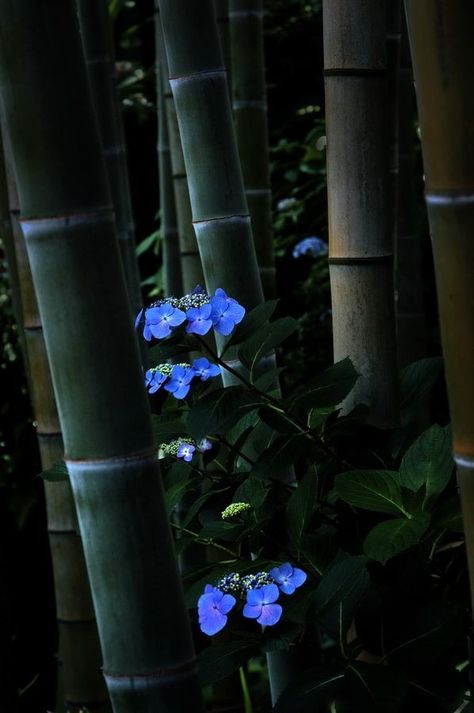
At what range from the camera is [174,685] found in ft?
2.74

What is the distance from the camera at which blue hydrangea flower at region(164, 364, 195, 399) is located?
101 centimetres

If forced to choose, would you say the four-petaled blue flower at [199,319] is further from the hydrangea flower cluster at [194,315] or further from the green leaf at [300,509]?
the green leaf at [300,509]

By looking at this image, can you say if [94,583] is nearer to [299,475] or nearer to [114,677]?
[114,677]

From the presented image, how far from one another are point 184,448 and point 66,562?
2.55 feet

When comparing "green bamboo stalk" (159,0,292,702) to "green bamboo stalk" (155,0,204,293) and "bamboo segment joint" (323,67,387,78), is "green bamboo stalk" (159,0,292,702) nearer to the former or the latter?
"bamboo segment joint" (323,67,387,78)

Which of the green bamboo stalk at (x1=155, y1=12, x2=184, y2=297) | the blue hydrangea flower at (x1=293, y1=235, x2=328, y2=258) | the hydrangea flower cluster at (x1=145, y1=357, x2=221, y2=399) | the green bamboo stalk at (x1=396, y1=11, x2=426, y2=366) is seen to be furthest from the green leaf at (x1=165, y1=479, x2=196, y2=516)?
the blue hydrangea flower at (x1=293, y1=235, x2=328, y2=258)

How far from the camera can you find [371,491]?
95cm

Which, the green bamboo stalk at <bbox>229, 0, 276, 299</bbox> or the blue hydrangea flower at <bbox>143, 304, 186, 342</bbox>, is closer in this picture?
the blue hydrangea flower at <bbox>143, 304, 186, 342</bbox>

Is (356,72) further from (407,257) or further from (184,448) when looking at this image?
(407,257)

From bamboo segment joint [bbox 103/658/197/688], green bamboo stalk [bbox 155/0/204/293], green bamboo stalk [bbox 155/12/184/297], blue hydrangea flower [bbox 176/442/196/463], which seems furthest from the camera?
green bamboo stalk [bbox 155/12/184/297]

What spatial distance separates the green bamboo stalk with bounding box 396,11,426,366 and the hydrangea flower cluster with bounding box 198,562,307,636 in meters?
1.29

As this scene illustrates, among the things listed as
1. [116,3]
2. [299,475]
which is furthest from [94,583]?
[116,3]

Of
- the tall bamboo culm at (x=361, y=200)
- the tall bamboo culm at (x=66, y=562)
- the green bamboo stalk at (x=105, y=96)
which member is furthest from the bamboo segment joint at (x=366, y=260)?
the green bamboo stalk at (x=105, y=96)

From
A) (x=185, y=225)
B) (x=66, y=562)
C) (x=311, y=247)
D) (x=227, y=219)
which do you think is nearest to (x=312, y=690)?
(x=227, y=219)
